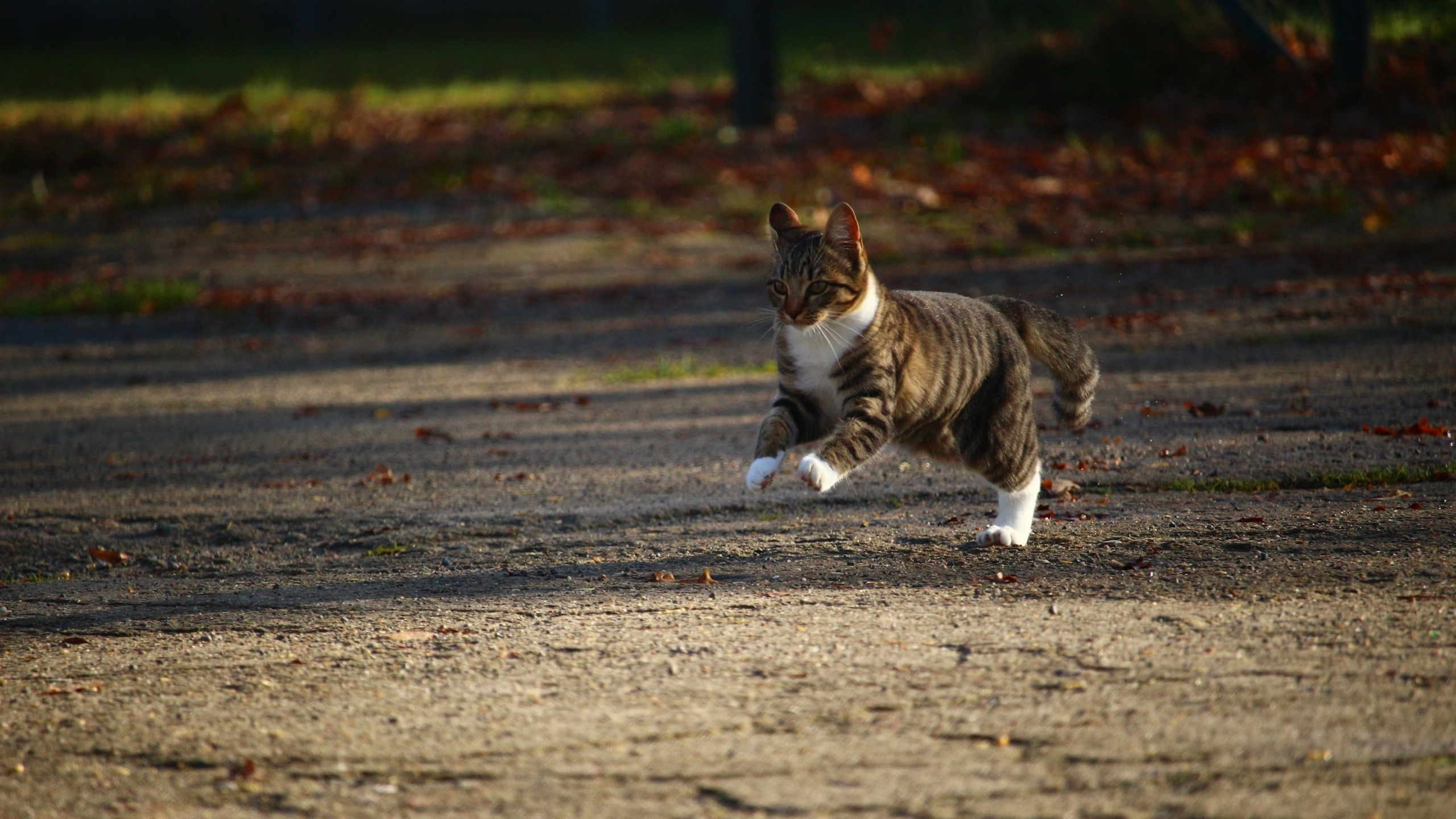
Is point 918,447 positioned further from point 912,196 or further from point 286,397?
point 912,196

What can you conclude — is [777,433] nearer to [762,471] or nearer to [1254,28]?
[762,471]

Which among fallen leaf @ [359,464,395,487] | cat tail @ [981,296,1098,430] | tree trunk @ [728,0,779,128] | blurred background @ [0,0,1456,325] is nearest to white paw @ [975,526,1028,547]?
cat tail @ [981,296,1098,430]

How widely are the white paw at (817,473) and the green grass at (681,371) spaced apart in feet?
14.9

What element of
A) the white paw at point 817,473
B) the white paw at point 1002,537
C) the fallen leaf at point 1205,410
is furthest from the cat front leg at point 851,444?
the fallen leaf at point 1205,410

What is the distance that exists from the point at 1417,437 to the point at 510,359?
20.7 ft

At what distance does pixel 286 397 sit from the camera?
8711 mm

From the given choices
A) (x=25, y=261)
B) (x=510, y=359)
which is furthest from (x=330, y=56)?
(x=510, y=359)

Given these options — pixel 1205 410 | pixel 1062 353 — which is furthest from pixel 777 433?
pixel 1205 410

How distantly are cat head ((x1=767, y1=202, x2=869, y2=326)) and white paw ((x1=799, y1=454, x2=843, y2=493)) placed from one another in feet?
2.06

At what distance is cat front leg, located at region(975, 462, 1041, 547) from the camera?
4.73 metres

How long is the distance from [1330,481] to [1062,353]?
1.57 metres

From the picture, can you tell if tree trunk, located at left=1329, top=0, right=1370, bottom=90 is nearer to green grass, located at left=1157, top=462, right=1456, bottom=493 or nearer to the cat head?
green grass, located at left=1157, top=462, right=1456, bottom=493

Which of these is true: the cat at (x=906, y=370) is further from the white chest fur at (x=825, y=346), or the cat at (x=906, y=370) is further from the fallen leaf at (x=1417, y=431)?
the fallen leaf at (x=1417, y=431)

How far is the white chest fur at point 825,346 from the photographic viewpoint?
449cm
